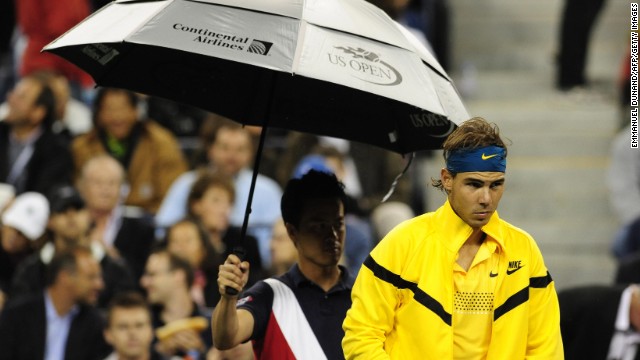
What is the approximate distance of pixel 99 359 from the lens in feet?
30.8

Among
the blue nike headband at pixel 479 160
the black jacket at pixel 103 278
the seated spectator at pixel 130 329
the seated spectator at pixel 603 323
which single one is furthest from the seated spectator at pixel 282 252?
the blue nike headband at pixel 479 160

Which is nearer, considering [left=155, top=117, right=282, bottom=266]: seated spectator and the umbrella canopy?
the umbrella canopy

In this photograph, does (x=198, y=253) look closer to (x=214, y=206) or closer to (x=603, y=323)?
(x=214, y=206)

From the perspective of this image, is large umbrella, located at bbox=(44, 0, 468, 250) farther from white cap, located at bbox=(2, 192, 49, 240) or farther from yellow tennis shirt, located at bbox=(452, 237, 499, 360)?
white cap, located at bbox=(2, 192, 49, 240)

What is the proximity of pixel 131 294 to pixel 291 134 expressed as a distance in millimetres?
2890

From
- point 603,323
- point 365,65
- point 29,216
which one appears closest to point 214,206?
point 29,216

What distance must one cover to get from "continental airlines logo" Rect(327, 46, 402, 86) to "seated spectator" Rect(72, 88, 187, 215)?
5923 millimetres

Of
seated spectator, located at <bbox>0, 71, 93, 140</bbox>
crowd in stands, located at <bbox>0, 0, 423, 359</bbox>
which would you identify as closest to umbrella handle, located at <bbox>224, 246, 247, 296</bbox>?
crowd in stands, located at <bbox>0, 0, 423, 359</bbox>

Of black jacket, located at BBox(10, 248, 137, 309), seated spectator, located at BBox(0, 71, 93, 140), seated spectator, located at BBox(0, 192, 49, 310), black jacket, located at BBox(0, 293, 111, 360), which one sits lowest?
black jacket, located at BBox(0, 293, 111, 360)

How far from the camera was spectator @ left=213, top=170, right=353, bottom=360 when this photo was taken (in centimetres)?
592

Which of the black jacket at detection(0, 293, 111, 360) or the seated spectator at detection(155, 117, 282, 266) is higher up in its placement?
the seated spectator at detection(155, 117, 282, 266)

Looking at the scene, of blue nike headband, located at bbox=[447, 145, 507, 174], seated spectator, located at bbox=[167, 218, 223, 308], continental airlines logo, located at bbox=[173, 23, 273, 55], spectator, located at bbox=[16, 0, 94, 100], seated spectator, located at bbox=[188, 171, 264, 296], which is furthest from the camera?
spectator, located at bbox=[16, 0, 94, 100]

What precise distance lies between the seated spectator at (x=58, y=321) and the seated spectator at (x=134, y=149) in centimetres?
176

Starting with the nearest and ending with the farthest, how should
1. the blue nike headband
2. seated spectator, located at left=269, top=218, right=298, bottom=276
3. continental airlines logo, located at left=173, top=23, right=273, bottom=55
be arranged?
the blue nike headband
continental airlines logo, located at left=173, top=23, right=273, bottom=55
seated spectator, located at left=269, top=218, right=298, bottom=276
